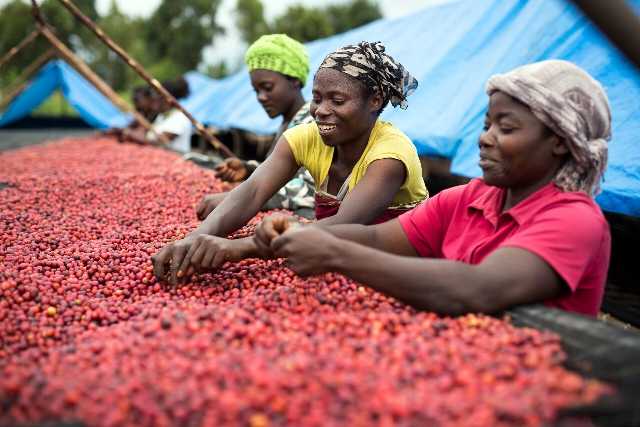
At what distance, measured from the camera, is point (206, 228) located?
239 cm

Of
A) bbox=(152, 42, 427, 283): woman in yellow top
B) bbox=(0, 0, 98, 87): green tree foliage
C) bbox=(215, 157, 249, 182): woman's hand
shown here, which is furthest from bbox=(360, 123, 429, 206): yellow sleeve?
bbox=(0, 0, 98, 87): green tree foliage

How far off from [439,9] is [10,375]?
5.95 m

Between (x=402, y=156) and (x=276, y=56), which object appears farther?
(x=276, y=56)

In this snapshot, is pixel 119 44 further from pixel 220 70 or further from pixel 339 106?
pixel 339 106

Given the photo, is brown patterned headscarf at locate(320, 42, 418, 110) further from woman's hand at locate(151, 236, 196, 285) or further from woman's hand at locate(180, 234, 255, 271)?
woman's hand at locate(151, 236, 196, 285)

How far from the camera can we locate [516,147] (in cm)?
167

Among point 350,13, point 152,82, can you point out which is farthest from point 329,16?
point 152,82

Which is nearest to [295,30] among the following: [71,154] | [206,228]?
[71,154]

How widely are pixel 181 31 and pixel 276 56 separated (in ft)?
132

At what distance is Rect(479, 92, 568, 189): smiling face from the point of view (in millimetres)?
1660

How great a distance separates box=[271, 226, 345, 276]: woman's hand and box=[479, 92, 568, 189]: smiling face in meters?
0.52

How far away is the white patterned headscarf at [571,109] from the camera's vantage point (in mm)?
1616

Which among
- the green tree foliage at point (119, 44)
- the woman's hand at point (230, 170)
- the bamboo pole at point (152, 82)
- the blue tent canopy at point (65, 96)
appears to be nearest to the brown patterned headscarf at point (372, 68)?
the woman's hand at point (230, 170)

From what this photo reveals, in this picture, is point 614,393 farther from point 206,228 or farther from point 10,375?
point 206,228
